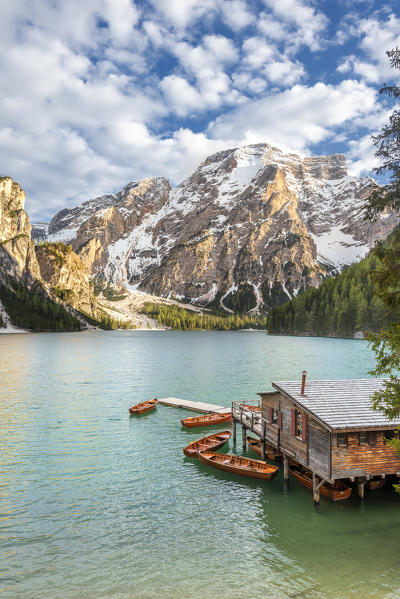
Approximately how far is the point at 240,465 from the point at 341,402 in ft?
34.5

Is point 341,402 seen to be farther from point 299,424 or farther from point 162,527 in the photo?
point 162,527

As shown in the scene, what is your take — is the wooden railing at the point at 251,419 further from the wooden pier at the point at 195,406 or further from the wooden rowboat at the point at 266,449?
the wooden pier at the point at 195,406

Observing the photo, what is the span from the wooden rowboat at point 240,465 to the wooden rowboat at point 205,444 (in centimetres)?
136

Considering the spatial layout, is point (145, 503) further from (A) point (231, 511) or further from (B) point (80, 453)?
(B) point (80, 453)

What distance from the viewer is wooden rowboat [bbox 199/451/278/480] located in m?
32.4

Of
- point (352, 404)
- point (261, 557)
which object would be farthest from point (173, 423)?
point (261, 557)

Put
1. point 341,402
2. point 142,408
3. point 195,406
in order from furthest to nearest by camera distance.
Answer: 1. point 195,406
2. point 142,408
3. point 341,402

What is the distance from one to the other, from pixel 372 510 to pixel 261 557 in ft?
32.4

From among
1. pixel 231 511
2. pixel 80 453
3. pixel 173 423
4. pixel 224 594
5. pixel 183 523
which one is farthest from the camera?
pixel 173 423

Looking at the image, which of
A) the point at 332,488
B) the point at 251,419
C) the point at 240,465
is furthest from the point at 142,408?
the point at 332,488

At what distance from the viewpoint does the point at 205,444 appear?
1566 inches

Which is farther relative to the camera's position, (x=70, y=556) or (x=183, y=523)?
(x=183, y=523)

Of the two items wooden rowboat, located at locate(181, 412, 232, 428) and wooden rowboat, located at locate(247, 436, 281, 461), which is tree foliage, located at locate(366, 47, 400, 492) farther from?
wooden rowboat, located at locate(181, 412, 232, 428)

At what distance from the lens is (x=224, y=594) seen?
1855 cm
